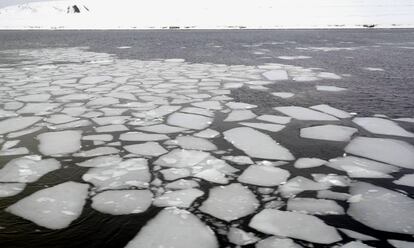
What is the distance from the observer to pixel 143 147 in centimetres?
259

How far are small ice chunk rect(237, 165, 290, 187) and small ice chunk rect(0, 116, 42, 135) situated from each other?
1.94 meters

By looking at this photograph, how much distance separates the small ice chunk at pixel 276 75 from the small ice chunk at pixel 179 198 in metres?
3.46

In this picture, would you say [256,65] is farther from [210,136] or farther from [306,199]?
[306,199]

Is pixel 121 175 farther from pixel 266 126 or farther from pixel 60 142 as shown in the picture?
pixel 266 126

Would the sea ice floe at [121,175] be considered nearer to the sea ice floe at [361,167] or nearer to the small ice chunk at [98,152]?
the small ice chunk at [98,152]

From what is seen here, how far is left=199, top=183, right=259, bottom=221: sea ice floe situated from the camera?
69.3 inches

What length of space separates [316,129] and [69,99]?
2.57 meters

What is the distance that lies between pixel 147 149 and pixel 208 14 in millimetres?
23070

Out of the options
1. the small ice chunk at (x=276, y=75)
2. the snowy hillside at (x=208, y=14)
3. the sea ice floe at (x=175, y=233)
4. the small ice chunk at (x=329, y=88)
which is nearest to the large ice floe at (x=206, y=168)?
the sea ice floe at (x=175, y=233)

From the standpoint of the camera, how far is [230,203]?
185 cm

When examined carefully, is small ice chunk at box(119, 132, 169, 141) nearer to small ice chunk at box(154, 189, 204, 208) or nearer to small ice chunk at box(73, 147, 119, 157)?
small ice chunk at box(73, 147, 119, 157)

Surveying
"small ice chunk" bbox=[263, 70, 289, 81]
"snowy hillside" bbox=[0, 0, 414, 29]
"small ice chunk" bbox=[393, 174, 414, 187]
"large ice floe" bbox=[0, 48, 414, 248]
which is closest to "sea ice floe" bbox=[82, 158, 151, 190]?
"large ice floe" bbox=[0, 48, 414, 248]

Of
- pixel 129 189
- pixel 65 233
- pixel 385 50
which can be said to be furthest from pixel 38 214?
pixel 385 50

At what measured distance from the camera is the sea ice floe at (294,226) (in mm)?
1566
